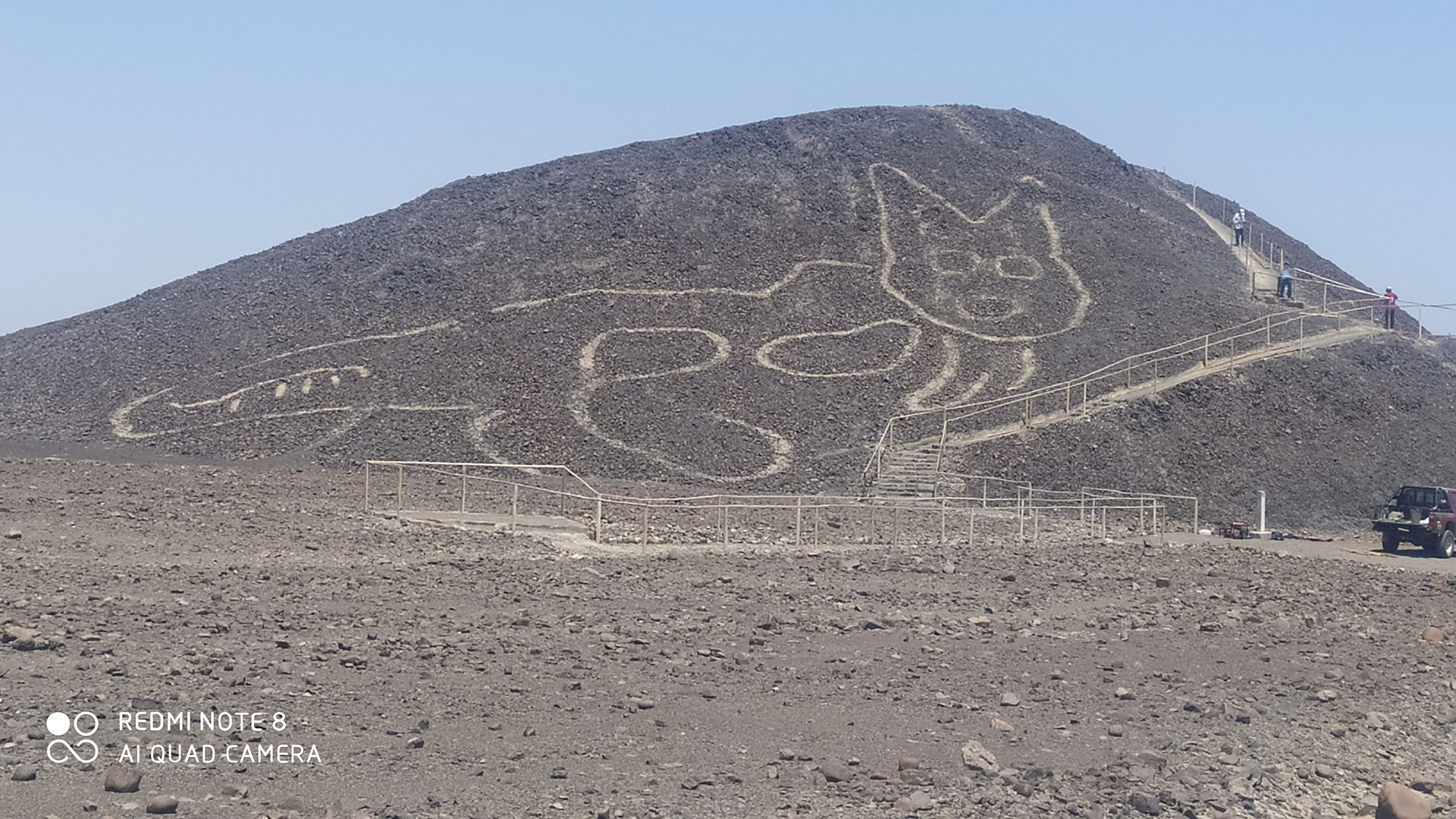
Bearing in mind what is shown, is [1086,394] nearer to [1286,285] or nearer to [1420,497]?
[1420,497]

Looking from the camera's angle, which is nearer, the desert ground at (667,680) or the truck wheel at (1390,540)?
the desert ground at (667,680)

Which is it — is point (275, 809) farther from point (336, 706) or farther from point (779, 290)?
point (779, 290)

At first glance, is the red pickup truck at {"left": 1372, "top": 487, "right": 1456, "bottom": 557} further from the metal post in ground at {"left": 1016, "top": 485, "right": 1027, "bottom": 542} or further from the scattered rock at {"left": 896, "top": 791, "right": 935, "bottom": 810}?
the scattered rock at {"left": 896, "top": 791, "right": 935, "bottom": 810}

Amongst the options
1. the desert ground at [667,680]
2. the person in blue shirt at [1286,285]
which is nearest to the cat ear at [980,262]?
the person in blue shirt at [1286,285]

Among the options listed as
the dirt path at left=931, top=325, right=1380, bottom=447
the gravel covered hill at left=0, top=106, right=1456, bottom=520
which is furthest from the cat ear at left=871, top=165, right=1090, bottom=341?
the dirt path at left=931, top=325, right=1380, bottom=447

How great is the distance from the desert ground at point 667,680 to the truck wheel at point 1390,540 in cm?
745

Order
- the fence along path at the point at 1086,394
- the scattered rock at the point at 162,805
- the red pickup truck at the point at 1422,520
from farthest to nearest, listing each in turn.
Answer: the fence along path at the point at 1086,394 < the red pickup truck at the point at 1422,520 < the scattered rock at the point at 162,805

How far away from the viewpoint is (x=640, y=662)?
39.9ft

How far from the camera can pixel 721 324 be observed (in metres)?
39.6

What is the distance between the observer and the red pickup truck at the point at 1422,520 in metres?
27.2

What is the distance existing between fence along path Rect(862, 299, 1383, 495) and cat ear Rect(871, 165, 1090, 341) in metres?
3.21

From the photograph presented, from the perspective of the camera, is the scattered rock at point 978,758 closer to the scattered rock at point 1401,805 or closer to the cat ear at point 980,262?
the scattered rock at point 1401,805

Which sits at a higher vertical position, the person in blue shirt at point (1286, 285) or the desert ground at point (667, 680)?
the person in blue shirt at point (1286, 285)

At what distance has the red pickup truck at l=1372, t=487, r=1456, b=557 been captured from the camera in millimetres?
27234
